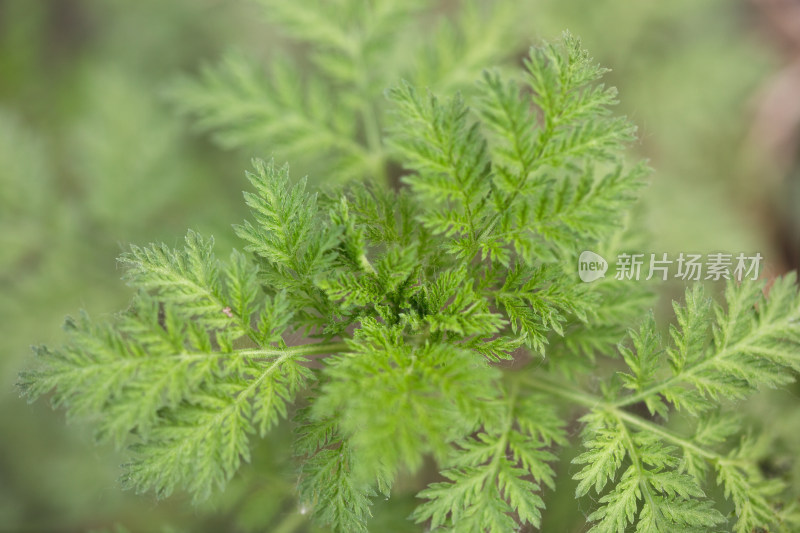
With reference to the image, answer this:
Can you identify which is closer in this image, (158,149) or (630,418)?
(630,418)

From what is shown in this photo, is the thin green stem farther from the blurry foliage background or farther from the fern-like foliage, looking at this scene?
the blurry foliage background

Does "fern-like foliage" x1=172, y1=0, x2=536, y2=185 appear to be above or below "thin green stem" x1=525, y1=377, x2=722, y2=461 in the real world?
above

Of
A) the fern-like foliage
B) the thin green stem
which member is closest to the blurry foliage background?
the fern-like foliage

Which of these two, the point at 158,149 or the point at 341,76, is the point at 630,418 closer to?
the point at 341,76

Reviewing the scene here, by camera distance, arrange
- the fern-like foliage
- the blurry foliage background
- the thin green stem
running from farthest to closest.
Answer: the blurry foliage background
the fern-like foliage
the thin green stem

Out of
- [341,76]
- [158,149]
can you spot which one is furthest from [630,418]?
[158,149]

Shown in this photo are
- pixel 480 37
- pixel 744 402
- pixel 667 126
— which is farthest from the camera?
pixel 667 126

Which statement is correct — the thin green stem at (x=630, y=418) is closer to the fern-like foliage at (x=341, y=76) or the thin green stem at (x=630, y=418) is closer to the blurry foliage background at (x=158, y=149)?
the fern-like foliage at (x=341, y=76)

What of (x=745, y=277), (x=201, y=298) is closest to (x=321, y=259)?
(x=201, y=298)

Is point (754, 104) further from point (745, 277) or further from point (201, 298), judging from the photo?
point (201, 298)
